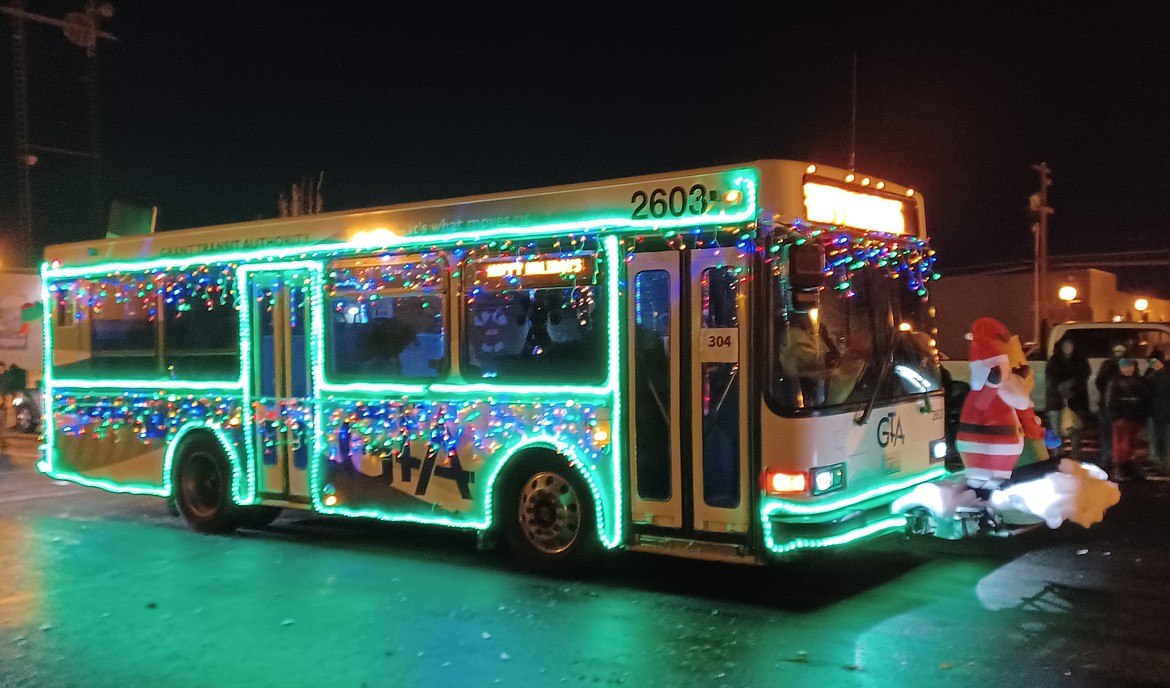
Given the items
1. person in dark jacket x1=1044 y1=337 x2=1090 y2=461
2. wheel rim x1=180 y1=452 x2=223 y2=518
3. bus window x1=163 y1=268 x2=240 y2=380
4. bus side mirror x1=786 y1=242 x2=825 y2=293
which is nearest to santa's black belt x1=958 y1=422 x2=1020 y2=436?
bus side mirror x1=786 y1=242 x2=825 y2=293

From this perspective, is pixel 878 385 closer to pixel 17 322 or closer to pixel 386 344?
pixel 386 344

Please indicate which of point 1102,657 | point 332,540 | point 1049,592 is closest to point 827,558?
point 1049,592

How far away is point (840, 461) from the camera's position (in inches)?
272

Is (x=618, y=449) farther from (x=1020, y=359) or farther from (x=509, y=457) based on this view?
(x=1020, y=359)

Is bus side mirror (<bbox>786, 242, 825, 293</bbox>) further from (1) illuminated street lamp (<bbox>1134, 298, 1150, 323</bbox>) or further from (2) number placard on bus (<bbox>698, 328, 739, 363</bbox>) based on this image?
(1) illuminated street lamp (<bbox>1134, 298, 1150, 323</bbox>)

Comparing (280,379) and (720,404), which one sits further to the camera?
(280,379)

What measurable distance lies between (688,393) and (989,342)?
8.35 feet

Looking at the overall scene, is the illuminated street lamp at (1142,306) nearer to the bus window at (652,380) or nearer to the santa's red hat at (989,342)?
the santa's red hat at (989,342)

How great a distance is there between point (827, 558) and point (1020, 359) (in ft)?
7.39

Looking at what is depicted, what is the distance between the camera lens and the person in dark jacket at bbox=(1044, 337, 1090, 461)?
13336 mm

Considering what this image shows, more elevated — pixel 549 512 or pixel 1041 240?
pixel 1041 240

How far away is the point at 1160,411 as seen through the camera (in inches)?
485

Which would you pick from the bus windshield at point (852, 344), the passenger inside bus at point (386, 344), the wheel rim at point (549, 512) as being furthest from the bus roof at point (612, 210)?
the wheel rim at point (549, 512)

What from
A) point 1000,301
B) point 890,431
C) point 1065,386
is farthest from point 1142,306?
point 890,431
